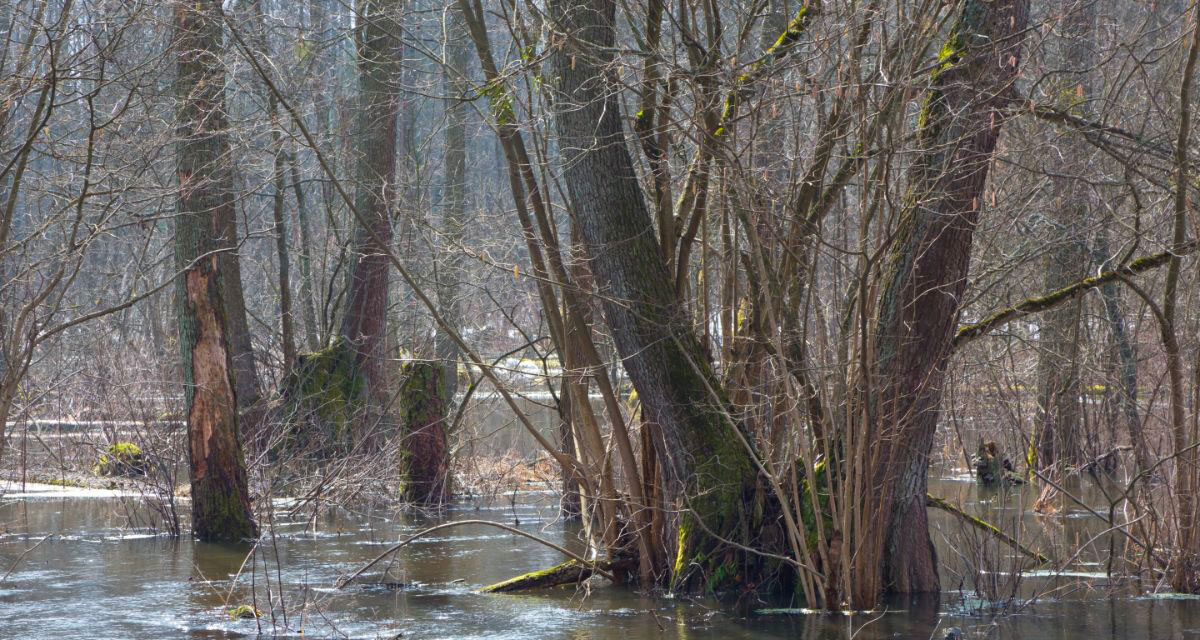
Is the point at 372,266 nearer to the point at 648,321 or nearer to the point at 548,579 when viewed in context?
the point at 548,579

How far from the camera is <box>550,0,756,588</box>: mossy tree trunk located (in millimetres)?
7777

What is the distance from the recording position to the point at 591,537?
8617 mm

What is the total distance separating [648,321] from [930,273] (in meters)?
1.81

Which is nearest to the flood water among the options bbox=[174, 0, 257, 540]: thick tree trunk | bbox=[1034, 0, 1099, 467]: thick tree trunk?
bbox=[174, 0, 257, 540]: thick tree trunk

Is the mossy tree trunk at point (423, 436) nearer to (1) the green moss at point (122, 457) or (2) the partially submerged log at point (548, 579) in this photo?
(1) the green moss at point (122, 457)

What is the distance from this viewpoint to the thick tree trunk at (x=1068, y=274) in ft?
27.6

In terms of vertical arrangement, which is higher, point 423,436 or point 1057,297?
point 1057,297

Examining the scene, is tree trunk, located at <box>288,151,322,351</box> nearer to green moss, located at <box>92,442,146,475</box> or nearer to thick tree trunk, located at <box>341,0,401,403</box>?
thick tree trunk, located at <box>341,0,401,403</box>

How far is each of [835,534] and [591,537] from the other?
7.22 ft

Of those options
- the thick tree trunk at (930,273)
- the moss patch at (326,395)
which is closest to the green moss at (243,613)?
the thick tree trunk at (930,273)

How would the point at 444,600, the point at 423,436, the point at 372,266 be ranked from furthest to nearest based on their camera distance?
1. the point at 372,266
2. the point at 423,436
3. the point at 444,600

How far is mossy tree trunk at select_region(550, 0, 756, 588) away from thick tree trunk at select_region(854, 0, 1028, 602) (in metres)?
1.02

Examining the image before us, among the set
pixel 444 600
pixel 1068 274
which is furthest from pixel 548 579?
pixel 1068 274

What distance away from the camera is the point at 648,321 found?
25.4ft
